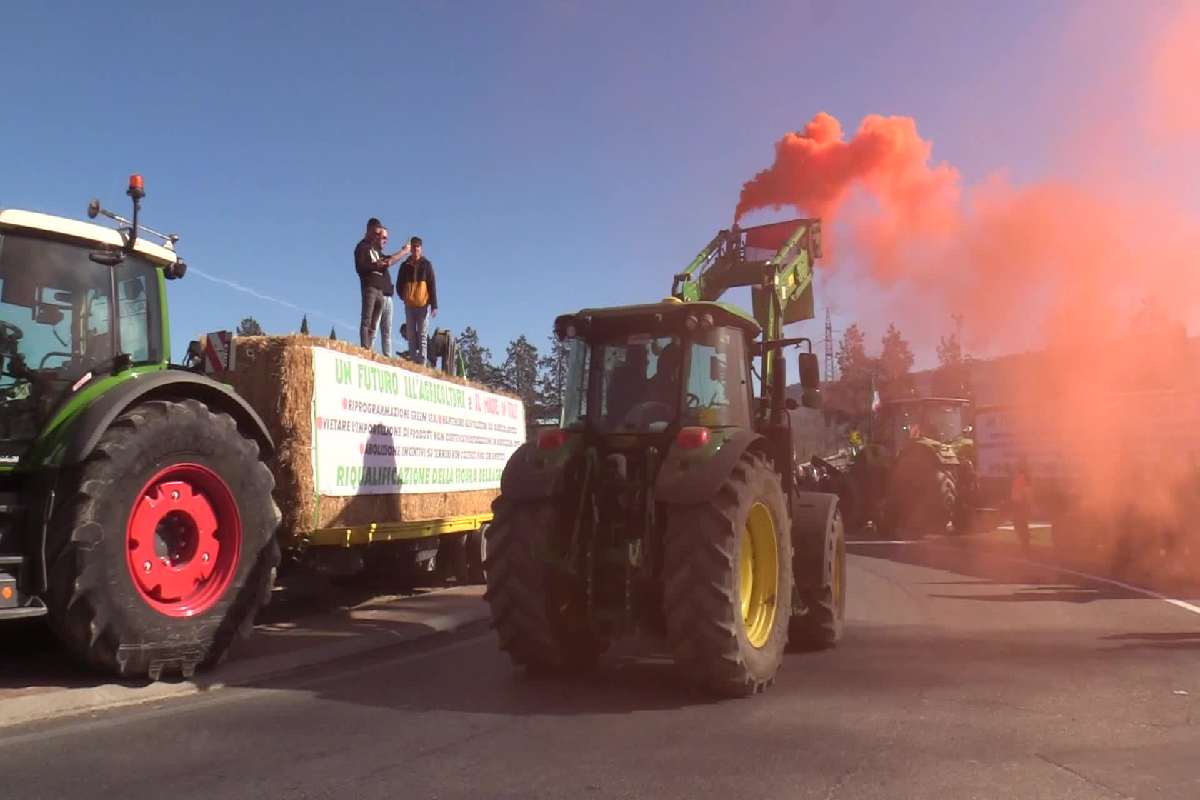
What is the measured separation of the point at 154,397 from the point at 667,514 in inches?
140

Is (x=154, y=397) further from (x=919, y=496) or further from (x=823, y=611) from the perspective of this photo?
(x=919, y=496)

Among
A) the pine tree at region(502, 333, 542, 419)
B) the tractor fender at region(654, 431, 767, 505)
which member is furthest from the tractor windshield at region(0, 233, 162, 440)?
the pine tree at region(502, 333, 542, 419)

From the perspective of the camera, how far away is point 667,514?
18.9ft

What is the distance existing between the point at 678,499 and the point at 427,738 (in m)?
2.00

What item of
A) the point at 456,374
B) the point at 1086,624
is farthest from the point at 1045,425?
the point at 456,374

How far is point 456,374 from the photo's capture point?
11.1 m

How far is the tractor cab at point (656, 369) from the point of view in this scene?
252 inches

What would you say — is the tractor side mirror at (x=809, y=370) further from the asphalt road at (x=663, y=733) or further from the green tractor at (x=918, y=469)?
the green tractor at (x=918, y=469)

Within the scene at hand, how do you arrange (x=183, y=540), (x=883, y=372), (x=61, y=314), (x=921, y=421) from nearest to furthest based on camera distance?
(x=61, y=314) < (x=183, y=540) < (x=921, y=421) < (x=883, y=372)

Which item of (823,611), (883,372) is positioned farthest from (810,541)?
(883,372)

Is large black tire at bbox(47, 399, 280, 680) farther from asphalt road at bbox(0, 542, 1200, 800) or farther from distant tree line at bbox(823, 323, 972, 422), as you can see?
distant tree line at bbox(823, 323, 972, 422)

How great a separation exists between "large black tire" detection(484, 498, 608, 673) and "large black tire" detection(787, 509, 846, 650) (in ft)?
6.69

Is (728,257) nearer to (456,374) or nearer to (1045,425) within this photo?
(456,374)

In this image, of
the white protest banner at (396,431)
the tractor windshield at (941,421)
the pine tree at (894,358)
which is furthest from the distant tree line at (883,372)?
the white protest banner at (396,431)
